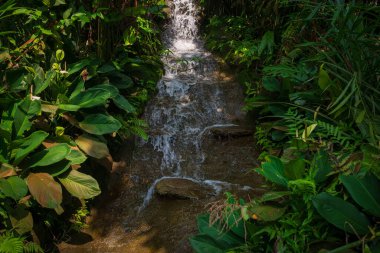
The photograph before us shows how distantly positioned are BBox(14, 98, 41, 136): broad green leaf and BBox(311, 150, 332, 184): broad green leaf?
7.92ft

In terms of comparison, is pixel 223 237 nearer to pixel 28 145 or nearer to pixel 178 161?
pixel 28 145

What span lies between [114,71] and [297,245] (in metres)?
3.37

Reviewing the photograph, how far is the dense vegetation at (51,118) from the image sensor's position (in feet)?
9.80

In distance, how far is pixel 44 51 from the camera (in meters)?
4.02

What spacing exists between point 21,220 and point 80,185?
21.9 inches

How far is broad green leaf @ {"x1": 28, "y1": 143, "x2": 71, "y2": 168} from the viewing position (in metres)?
3.08

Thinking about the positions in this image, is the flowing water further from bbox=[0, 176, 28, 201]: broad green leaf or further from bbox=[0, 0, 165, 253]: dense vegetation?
bbox=[0, 176, 28, 201]: broad green leaf

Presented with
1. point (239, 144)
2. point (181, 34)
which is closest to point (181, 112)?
point (239, 144)

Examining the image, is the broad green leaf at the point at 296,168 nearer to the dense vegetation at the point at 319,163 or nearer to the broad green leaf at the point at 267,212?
the dense vegetation at the point at 319,163

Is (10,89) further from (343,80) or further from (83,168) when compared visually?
(343,80)

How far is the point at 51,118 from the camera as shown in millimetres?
3592

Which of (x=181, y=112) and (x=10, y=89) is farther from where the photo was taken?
(x=181, y=112)

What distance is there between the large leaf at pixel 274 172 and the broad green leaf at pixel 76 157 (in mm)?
1666

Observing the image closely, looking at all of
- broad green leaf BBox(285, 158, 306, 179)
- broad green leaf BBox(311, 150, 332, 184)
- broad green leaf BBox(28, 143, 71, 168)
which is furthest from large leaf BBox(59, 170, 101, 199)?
broad green leaf BBox(311, 150, 332, 184)
